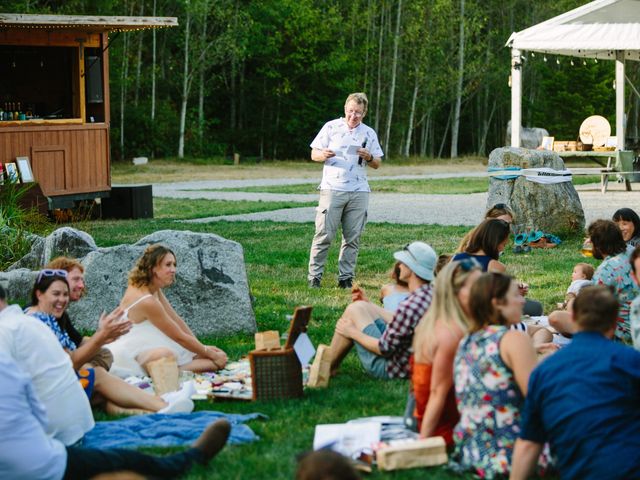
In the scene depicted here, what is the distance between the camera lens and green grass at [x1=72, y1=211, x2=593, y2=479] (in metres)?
5.34

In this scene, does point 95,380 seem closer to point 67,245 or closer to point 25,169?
point 67,245

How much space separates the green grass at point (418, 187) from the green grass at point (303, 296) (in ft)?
27.7

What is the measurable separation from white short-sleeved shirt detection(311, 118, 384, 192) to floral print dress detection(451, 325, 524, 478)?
5.94 meters

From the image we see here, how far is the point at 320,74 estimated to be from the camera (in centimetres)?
5159

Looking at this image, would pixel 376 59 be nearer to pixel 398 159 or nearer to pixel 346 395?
pixel 398 159

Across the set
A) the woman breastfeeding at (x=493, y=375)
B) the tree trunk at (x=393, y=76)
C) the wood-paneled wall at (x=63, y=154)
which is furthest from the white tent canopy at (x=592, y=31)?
the tree trunk at (x=393, y=76)

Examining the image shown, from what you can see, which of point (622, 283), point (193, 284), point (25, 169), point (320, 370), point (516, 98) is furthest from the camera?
point (516, 98)

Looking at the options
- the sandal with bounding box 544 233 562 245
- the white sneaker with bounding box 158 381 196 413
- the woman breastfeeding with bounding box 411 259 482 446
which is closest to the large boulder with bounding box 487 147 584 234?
the sandal with bounding box 544 233 562 245

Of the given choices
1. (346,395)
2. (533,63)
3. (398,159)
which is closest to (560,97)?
(533,63)

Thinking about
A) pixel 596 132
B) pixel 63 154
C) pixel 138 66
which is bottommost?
pixel 63 154

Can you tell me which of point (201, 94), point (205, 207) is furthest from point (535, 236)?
point (201, 94)

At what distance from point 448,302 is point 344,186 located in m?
5.65

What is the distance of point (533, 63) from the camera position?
57.7 meters

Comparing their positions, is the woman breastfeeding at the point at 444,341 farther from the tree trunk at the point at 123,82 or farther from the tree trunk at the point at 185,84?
the tree trunk at the point at 185,84
